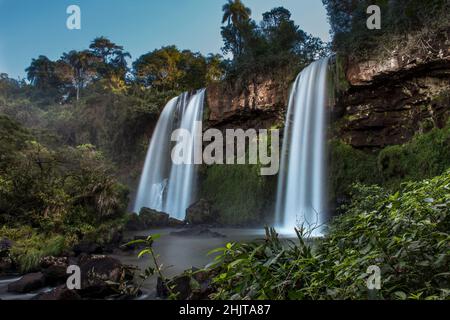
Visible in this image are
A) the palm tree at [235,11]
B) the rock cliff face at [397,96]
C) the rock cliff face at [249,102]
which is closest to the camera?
the rock cliff face at [397,96]

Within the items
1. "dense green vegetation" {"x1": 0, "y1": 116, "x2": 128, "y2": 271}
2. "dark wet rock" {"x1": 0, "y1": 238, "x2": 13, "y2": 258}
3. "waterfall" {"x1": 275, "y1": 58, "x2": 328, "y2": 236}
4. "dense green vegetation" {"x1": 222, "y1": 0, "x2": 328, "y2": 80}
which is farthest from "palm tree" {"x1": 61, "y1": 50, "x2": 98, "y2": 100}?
"dark wet rock" {"x1": 0, "y1": 238, "x2": 13, "y2": 258}

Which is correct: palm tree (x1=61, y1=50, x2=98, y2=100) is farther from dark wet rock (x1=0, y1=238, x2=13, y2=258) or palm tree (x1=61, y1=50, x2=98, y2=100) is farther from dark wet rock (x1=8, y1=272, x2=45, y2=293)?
dark wet rock (x1=8, y1=272, x2=45, y2=293)

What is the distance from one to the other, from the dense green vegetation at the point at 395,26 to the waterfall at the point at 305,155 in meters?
1.80

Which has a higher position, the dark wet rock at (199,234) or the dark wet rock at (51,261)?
the dark wet rock at (51,261)

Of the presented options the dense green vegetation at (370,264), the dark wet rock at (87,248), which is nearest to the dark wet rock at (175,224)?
the dark wet rock at (87,248)

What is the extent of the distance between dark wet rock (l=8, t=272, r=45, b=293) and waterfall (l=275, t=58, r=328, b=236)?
34.9ft

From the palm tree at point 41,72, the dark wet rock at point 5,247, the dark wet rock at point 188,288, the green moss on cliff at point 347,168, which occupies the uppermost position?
the palm tree at point 41,72

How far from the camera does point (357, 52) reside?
15.4 metres

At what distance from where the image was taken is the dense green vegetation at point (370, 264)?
2.28 meters

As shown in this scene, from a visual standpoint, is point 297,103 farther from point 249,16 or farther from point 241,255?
point 249,16

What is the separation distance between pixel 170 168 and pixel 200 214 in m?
6.59

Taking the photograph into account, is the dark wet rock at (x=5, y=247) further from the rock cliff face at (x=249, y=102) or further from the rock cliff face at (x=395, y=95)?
the rock cliff face at (x=249, y=102)

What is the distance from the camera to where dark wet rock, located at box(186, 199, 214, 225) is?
18.3 meters
